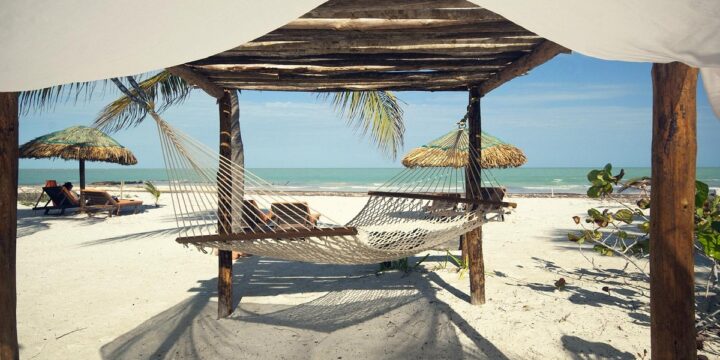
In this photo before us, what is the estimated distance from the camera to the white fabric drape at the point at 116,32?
877 mm

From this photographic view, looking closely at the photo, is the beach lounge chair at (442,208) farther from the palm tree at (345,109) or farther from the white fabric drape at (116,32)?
the palm tree at (345,109)

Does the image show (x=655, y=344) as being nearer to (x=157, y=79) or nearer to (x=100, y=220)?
(x=157, y=79)

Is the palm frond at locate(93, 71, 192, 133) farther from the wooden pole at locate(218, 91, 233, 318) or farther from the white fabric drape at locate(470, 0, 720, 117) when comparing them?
the white fabric drape at locate(470, 0, 720, 117)

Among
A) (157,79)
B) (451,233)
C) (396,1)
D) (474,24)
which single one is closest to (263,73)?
(396,1)

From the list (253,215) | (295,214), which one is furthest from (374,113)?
(295,214)

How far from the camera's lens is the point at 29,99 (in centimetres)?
486

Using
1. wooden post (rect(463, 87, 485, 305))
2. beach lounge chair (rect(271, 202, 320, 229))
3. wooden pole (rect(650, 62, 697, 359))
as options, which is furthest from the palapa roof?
wooden pole (rect(650, 62, 697, 359))

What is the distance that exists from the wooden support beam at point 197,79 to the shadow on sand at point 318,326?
1343 millimetres

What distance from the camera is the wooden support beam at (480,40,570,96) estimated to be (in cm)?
175

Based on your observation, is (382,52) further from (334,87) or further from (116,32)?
(116,32)

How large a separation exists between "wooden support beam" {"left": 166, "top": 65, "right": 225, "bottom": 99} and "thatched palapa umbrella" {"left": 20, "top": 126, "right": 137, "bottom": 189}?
6.29 metres

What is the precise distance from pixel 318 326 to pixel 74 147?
24.7ft

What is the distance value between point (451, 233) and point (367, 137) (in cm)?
358

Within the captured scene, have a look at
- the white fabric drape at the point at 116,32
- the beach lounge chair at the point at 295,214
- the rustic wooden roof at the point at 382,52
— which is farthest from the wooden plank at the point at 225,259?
the white fabric drape at the point at 116,32
